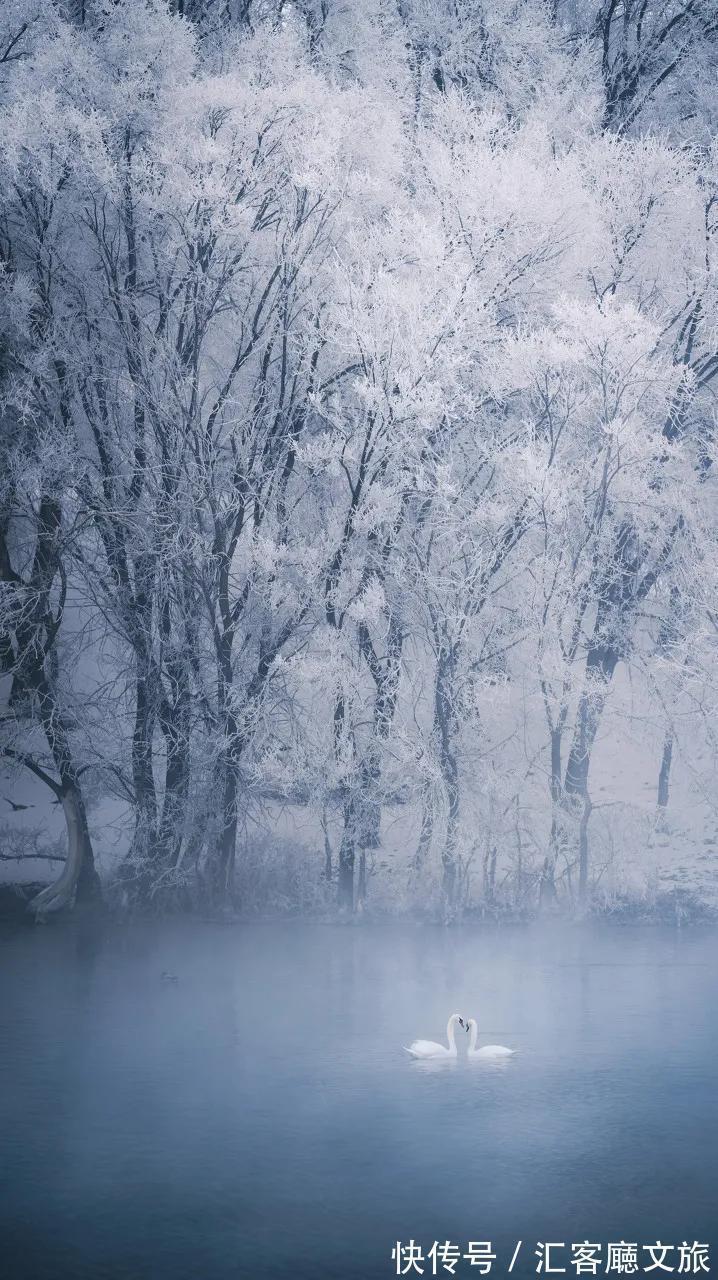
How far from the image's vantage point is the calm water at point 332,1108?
35.3 feet

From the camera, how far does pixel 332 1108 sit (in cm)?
1349

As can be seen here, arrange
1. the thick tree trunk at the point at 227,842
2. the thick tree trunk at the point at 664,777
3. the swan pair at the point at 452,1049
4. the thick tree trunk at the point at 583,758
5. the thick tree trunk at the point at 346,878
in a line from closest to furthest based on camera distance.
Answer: the swan pair at the point at 452,1049, the thick tree trunk at the point at 227,842, the thick tree trunk at the point at 346,878, the thick tree trunk at the point at 583,758, the thick tree trunk at the point at 664,777

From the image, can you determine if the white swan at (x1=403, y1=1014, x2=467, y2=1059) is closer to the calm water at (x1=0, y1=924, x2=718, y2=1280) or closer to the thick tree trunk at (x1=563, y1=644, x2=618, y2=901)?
the calm water at (x1=0, y1=924, x2=718, y2=1280)

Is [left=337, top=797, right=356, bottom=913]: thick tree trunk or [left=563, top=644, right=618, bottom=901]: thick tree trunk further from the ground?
[left=563, top=644, right=618, bottom=901]: thick tree trunk

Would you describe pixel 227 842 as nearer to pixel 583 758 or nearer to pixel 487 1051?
pixel 583 758

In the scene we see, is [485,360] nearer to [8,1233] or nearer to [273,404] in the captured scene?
[273,404]

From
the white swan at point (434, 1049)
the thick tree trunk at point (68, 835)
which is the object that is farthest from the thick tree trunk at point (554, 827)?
the white swan at point (434, 1049)

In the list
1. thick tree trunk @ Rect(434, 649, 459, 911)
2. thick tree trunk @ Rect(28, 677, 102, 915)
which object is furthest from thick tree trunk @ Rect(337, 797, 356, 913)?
thick tree trunk @ Rect(28, 677, 102, 915)

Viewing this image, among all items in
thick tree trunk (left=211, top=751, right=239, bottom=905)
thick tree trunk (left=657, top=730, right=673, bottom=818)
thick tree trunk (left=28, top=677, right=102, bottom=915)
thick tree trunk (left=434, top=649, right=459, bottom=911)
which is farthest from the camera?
thick tree trunk (left=657, top=730, right=673, bottom=818)

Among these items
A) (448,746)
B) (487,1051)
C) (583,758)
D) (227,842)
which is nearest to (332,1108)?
(487,1051)

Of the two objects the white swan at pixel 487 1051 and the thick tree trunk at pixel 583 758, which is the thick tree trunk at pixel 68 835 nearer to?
the thick tree trunk at pixel 583 758

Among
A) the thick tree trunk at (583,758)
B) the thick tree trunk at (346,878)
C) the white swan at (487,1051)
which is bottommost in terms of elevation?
the thick tree trunk at (346,878)

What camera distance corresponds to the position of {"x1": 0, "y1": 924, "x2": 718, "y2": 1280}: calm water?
35.3ft

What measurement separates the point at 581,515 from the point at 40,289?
31.6ft
